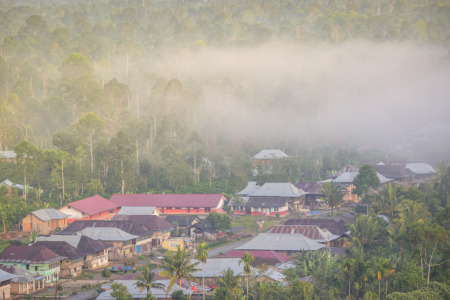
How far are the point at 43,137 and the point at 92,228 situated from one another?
216 feet

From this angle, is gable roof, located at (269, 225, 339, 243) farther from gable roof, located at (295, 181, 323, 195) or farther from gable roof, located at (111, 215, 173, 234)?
gable roof, located at (295, 181, 323, 195)

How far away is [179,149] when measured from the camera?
13088 centimetres

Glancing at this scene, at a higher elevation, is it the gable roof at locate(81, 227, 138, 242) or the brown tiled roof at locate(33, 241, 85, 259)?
the gable roof at locate(81, 227, 138, 242)

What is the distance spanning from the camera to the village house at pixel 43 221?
86.4m

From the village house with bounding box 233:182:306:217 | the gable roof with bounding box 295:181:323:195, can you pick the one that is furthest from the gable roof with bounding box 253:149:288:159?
the village house with bounding box 233:182:306:217

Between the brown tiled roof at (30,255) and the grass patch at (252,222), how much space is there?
102ft

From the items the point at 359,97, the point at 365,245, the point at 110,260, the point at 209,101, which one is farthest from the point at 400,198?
the point at 359,97

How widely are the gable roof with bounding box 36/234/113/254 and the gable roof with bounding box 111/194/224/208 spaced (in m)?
25.5

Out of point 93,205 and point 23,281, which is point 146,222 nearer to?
point 93,205

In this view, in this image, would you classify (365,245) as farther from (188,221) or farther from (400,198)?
(188,221)

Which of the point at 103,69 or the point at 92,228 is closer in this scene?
the point at 92,228

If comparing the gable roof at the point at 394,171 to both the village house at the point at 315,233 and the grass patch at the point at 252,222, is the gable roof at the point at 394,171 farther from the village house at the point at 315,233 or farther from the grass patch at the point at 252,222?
the village house at the point at 315,233

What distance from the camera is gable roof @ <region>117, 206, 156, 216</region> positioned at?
9612cm

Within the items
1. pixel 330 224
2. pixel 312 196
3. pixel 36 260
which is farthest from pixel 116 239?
pixel 312 196
